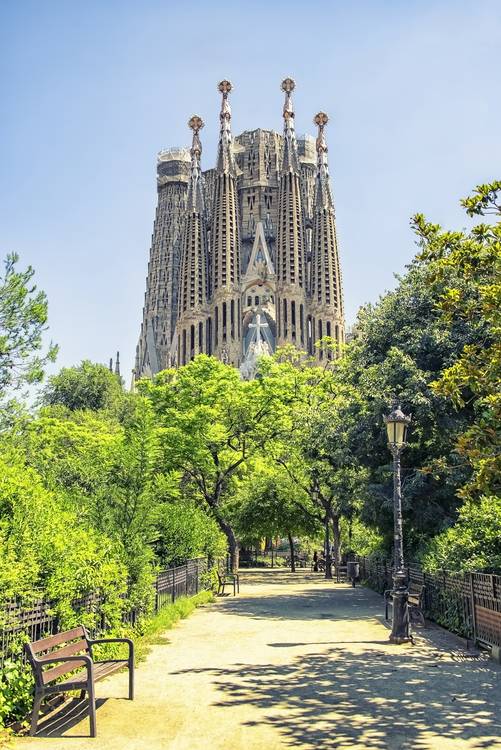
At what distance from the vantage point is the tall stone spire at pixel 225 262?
9275 cm

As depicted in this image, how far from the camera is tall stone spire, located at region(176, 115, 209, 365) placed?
94625mm

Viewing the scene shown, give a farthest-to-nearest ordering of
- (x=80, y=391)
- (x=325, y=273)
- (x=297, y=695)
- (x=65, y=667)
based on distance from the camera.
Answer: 1. (x=325, y=273)
2. (x=80, y=391)
3. (x=297, y=695)
4. (x=65, y=667)

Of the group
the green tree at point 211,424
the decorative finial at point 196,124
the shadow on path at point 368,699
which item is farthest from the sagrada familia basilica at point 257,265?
the shadow on path at point 368,699

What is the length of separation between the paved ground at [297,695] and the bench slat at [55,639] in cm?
78

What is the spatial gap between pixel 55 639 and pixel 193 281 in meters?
89.0

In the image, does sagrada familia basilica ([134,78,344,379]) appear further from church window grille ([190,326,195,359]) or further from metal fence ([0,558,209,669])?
metal fence ([0,558,209,669])

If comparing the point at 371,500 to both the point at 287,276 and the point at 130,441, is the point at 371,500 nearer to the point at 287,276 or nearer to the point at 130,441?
the point at 130,441

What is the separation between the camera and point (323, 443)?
77.0ft

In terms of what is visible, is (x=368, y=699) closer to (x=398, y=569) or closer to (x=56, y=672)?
(x=56, y=672)

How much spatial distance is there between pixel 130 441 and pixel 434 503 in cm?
980

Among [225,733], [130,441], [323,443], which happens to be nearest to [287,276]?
[323,443]

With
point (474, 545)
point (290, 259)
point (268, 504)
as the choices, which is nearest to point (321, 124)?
point (290, 259)

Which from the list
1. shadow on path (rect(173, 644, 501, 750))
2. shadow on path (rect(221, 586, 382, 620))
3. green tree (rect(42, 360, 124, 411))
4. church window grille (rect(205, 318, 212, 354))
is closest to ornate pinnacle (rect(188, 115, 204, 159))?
church window grille (rect(205, 318, 212, 354))

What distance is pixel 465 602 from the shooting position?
12945 mm
